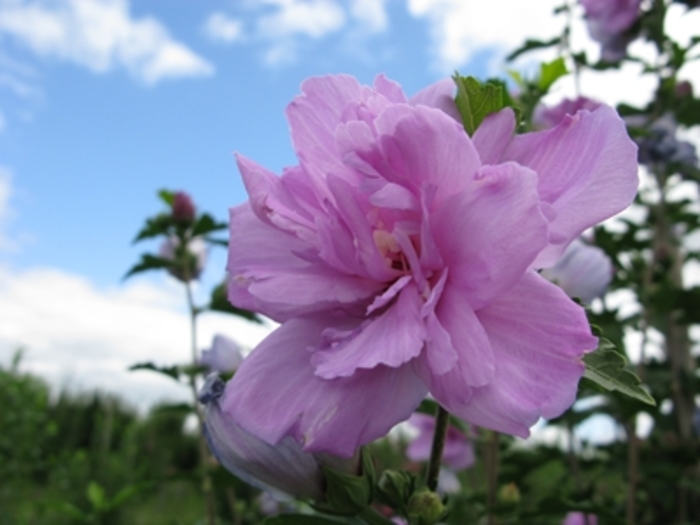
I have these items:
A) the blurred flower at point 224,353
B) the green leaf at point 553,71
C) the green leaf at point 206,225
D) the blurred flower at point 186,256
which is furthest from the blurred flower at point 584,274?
the blurred flower at point 186,256

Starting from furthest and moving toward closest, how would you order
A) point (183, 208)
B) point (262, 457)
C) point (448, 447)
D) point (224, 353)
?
1. point (183, 208)
2. point (448, 447)
3. point (224, 353)
4. point (262, 457)

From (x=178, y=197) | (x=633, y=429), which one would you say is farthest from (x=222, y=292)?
(x=633, y=429)

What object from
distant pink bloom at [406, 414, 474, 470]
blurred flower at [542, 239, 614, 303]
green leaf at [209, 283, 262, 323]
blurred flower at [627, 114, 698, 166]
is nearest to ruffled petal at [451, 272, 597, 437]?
blurred flower at [542, 239, 614, 303]

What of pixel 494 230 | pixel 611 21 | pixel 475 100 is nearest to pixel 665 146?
pixel 611 21

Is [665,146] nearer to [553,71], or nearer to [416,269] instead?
[553,71]

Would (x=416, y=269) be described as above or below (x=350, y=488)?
above

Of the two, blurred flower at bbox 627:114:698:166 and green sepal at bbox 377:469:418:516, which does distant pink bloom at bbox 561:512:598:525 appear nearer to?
green sepal at bbox 377:469:418:516

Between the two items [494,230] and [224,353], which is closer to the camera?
[494,230]

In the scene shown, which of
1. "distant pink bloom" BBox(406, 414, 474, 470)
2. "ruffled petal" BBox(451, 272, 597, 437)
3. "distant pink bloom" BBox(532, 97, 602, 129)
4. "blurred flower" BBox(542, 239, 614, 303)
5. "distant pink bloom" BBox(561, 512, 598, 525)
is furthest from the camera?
"distant pink bloom" BBox(406, 414, 474, 470)
